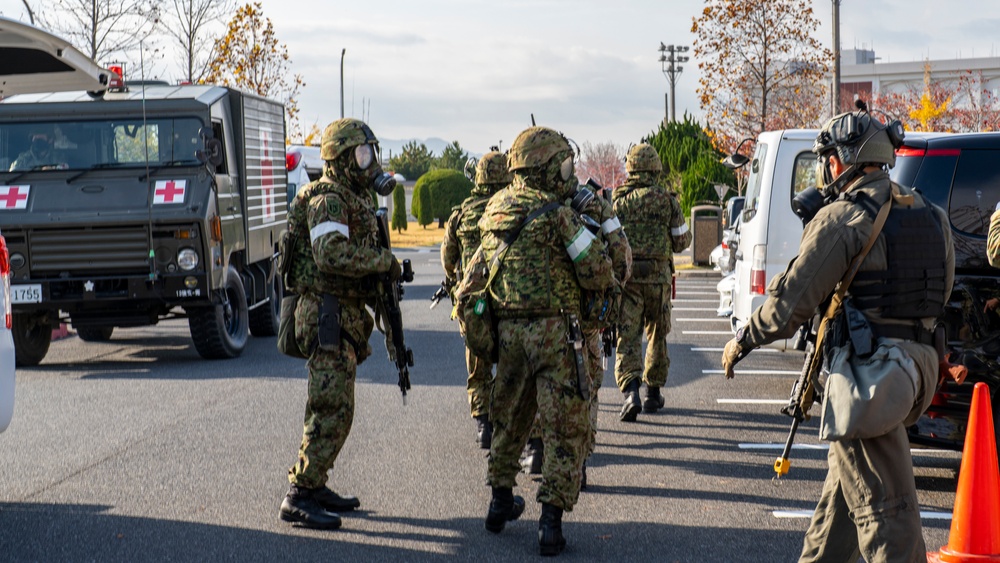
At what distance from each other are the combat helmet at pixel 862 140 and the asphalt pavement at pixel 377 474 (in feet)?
6.14

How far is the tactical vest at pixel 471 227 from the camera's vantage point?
7.33 meters

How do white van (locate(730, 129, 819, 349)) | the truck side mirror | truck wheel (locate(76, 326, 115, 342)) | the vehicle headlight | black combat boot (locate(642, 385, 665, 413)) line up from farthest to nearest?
truck wheel (locate(76, 326, 115, 342))
the vehicle headlight
the truck side mirror
white van (locate(730, 129, 819, 349))
black combat boot (locate(642, 385, 665, 413))

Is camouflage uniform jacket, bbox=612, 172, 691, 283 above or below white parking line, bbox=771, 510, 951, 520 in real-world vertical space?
above

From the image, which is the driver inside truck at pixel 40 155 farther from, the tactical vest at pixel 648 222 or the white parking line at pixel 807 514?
the white parking line at pixel 807 514

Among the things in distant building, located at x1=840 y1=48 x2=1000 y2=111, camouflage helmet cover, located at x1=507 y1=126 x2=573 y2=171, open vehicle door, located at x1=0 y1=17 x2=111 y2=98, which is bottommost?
camouflage helmet cover, located at x1=507 y1=126 x2=573 y2=171

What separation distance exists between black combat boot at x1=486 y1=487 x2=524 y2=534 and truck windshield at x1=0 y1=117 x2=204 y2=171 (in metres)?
6.86

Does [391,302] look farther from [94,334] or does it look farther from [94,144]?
[94,334]

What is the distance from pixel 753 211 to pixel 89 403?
5.80 metres

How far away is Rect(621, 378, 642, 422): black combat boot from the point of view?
27.4ft

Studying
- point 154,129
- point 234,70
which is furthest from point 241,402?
point 234,70

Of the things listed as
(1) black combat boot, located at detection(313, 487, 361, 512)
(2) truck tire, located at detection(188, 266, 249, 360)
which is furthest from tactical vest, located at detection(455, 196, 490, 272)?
(2) truck tire, located at detection(188, 266, 249, 360)

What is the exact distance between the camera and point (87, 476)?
6844 millimetres

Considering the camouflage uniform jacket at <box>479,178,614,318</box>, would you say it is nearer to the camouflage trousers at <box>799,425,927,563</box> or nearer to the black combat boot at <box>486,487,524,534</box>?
the black combat boot at <box>486,487,524,534</box>

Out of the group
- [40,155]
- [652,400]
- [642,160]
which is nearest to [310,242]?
[642,160]
